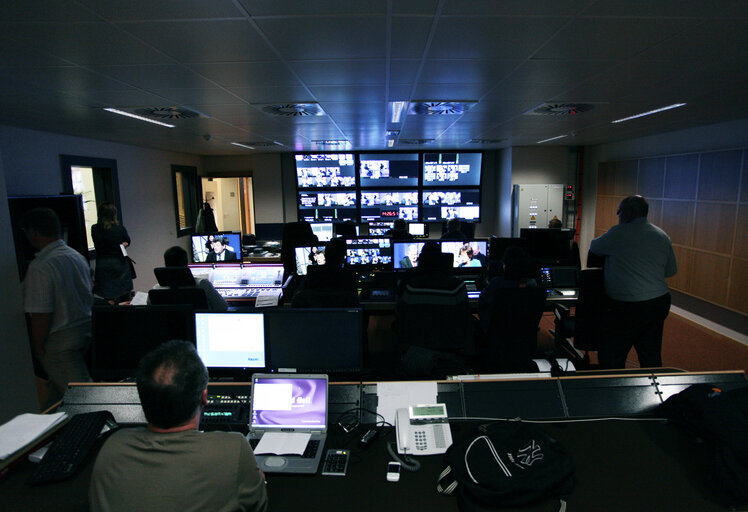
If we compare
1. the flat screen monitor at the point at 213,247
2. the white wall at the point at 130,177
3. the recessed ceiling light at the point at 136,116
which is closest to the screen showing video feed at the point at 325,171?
the white wall at the point at 130,177

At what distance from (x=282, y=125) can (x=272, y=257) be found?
6.74ft

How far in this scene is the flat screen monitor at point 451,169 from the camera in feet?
28.9

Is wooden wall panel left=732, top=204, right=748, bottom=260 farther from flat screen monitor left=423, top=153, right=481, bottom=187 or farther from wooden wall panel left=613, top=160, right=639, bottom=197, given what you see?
flat screen monitor left=423, top=153, right=481, bottom=187

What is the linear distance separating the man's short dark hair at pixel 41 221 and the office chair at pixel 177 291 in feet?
2.10

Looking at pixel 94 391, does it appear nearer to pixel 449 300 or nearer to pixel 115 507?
pixel 115 507

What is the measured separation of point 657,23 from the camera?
191 cm

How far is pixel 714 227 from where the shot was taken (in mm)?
5297

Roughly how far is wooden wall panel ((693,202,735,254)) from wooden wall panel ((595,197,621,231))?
1707 mm

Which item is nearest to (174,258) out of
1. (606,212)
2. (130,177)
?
(130,177)

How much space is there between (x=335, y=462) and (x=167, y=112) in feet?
12.4

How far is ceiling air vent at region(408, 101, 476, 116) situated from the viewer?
3.73 m

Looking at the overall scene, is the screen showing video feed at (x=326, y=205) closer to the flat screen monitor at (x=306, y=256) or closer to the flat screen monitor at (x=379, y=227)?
the flat screen monitor at (x=379, y=227)

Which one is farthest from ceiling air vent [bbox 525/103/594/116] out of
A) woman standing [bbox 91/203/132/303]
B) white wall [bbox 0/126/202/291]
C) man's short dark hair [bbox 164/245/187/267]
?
white wall [bbox 0/126/202/291]

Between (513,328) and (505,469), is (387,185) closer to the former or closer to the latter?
(513,328)
